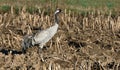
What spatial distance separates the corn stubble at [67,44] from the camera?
10234 millimetres

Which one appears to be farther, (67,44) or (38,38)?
(67,44)

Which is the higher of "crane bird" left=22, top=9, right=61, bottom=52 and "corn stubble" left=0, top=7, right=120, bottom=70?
"crane bird" left=22, top=9, right=61, bottom=52

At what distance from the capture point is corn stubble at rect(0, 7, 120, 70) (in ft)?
33.6

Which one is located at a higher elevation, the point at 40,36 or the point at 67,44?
the point at 40,36

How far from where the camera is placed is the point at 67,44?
1303cm

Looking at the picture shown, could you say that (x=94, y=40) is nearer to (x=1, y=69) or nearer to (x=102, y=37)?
(x=102, y=37)

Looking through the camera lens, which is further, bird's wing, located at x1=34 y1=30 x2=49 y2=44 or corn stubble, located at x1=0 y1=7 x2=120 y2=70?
bird's wing, located at x1=34 y1=30 x2=49 y2=44

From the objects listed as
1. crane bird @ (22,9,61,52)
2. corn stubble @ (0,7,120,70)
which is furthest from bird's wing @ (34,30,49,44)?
corn stubble @ (0,7,120,70)

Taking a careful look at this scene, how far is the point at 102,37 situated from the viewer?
1396 centimetres

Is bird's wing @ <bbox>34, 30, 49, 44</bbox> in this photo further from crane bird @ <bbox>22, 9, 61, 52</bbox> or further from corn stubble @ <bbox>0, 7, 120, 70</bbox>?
corn stubble @ <bbox>0, 7, 120, 70</bbox>

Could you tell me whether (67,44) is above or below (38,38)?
below

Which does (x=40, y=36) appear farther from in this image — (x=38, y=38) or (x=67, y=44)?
(x=67, y=44)

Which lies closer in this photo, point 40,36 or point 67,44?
point 40,36

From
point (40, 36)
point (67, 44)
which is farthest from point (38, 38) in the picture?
point (67, 44)
